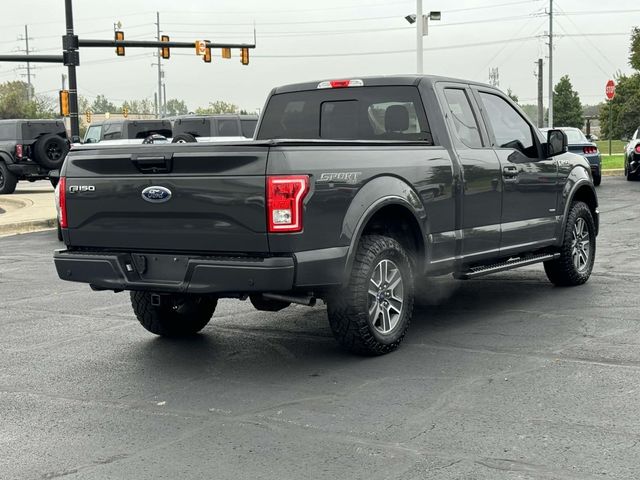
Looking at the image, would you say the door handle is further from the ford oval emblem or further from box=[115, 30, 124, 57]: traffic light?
box=[115, 30, 124, 57]: traffic light

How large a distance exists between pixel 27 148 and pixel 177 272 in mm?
22613

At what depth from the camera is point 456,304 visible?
28.6 feet

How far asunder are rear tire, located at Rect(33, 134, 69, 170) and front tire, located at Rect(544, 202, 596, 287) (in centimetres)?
1890

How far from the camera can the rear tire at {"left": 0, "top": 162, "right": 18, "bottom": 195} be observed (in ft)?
90.0

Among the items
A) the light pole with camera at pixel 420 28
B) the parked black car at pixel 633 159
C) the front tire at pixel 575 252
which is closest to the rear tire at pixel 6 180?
the light pole with camera at pixel 420 28

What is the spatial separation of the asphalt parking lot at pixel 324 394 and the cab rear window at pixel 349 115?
5.25 feet

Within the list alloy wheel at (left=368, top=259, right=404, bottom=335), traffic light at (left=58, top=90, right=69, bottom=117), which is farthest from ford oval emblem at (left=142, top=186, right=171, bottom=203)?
traffic light at (left=58, top=90, right=69, bottom=117)

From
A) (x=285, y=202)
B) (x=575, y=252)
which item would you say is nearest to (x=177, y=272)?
(x=285, y=202)

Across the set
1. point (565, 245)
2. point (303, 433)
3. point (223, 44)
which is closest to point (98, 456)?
point (303, 433)

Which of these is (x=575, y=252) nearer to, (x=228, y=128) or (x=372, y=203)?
(x=372, y=203)

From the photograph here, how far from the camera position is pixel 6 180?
27.6m

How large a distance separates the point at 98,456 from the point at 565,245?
19.0 feet

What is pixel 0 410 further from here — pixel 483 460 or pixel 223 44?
pixel 223 44

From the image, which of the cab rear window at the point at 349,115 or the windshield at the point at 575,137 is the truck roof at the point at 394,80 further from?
the windshield at the point at 575,137
